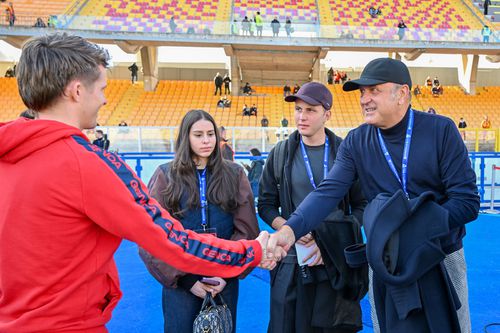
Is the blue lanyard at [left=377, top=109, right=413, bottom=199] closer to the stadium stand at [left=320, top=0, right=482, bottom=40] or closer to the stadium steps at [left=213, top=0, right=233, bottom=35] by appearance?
the stadium steps at [left=213, top=0, right=233, bottom=35]

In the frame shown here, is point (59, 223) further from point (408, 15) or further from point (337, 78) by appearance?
point (408, 15)

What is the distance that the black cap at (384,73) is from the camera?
1.99 m

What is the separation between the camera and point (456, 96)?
24688mm

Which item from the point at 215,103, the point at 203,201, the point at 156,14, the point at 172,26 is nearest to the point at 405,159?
the point at 203,201

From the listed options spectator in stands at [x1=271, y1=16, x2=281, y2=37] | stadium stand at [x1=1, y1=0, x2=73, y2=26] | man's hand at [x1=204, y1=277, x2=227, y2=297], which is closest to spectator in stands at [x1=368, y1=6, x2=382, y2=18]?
spectator in stands at [x1=271, y1=16, x2=281, y2=37]

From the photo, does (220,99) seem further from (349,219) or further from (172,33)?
(349,219)

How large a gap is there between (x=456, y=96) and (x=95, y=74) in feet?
89.1

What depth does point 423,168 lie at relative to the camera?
192cm

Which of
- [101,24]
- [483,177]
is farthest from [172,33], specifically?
[483,177]

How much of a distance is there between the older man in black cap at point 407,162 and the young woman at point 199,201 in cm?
41

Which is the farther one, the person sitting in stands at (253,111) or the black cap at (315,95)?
the person sitting in stands at (253,111)

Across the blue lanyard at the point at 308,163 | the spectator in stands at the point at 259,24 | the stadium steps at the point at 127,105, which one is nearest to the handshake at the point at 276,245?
the blue lanyard at the point at 308,163

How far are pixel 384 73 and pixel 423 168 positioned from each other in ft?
1.66

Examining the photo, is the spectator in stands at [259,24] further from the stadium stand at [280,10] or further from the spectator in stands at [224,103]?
the spectator in stands at [224,103]
